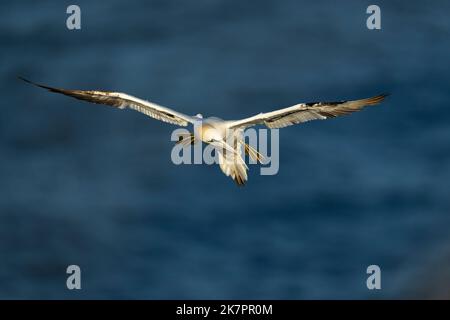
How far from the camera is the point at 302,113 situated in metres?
24.1

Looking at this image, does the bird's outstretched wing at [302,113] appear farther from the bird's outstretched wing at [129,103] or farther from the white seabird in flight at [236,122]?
the bird's outstretched wing at [129,103]

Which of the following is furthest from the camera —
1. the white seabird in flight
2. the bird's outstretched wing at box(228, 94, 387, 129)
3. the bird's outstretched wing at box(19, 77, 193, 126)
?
the bird's outstretched wing at box(19, 77, 193, 126)

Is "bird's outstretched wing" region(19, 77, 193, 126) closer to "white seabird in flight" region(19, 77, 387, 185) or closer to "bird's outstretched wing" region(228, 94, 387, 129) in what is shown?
"white seabird in flight" region(19, 77, 387, 185)

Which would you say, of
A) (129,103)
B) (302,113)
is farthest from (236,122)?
(129,103)

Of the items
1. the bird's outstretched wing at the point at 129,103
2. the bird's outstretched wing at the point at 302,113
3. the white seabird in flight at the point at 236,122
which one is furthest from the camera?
the bird's outstretched wing at the point at 129,103

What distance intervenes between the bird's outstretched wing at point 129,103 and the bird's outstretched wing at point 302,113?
1.50m

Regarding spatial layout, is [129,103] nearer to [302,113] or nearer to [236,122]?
[236,122]

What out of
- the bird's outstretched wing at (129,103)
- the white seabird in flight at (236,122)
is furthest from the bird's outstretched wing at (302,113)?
the bird's outstretched wing at (129,103)

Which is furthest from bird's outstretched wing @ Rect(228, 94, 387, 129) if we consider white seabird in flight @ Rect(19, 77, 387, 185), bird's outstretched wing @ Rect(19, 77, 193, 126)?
bird's outstretched wing @ Rect(19, 77, 193, 126)

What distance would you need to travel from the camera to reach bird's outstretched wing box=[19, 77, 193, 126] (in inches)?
957

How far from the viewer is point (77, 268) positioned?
25.3 metres

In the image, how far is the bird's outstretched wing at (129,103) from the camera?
2431 cm

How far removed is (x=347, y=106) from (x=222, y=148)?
3032mm

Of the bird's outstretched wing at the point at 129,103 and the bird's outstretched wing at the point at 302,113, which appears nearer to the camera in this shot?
the bird's outstretched wing at the point at 302,113
